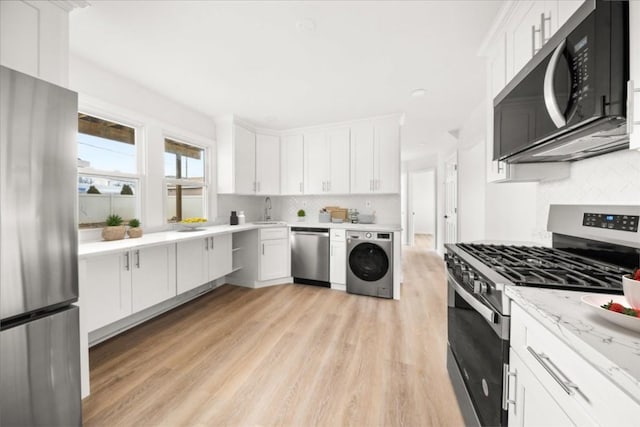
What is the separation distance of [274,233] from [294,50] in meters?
2.45

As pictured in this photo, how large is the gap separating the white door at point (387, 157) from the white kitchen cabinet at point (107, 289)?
3.05m

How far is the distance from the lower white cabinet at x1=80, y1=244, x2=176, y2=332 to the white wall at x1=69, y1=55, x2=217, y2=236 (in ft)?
1.77

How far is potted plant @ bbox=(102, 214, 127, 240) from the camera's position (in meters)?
2.33

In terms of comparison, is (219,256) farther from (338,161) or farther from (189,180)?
(338,161)

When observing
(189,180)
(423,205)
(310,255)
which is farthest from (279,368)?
(423,205)

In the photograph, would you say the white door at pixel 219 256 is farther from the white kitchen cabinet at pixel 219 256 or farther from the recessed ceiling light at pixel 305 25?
the recessed ceiling light at pixel 305 25

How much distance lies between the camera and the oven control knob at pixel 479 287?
1.08 meters

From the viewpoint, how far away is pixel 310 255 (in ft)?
12.3

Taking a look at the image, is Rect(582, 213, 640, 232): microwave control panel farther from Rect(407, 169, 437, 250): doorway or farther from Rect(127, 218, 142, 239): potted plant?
Rect(407, 169, 437, 250): doorway

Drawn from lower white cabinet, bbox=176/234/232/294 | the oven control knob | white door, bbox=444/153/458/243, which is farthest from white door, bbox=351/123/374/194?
the oven control knob

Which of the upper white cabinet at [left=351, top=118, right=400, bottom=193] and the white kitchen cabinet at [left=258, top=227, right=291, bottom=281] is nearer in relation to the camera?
the upper white cabinet at [left=351, top=118, right=400, bottom=193]

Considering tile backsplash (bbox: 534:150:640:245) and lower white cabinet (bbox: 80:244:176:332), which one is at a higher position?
tile backsplash (bbox: 534:150:640:245)

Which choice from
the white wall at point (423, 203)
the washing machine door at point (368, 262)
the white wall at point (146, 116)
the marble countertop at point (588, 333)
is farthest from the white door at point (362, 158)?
the white wall at point (423, 203)

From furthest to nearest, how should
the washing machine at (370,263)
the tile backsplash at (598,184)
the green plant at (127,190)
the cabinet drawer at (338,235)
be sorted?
the cabinet drawer at (338,235)
the washing machine at (370,263)
the green plant at (127,190)
the tile backsplash at (598,184)
